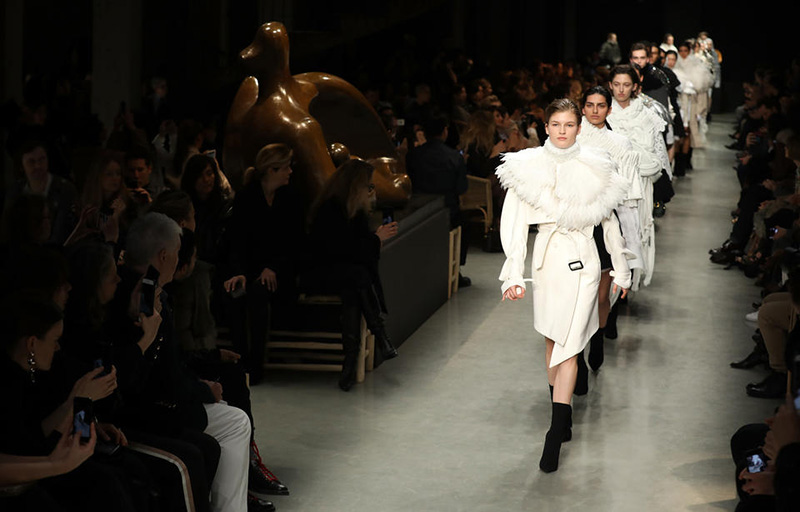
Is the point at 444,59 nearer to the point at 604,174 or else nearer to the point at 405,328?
the point at 405,328

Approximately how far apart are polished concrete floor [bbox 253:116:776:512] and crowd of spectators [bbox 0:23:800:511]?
346 millimetres

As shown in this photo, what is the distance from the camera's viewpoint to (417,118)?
12.5 metres

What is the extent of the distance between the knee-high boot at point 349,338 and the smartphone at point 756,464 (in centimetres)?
267

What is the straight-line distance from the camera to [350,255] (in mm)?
6734

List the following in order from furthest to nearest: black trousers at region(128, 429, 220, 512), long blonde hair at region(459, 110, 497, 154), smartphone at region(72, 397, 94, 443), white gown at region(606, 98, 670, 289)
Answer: long blonde hair at region(459, 110, 497, 154) → white gown at region(606, 98, 670, 289) → black trousers at region(128, 429, 220, 512) → smartphone at region(72, 397, 94, 443)

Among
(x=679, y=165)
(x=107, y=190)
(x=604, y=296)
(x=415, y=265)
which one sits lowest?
(x=679, y=165)

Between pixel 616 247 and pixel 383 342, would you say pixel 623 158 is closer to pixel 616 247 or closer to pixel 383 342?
pixel 616 247

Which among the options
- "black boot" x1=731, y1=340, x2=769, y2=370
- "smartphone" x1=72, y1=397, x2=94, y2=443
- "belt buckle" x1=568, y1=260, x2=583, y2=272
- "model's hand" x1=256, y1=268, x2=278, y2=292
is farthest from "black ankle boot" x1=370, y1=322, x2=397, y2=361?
"smartphone" x1=72, y1=397, x2=94, y2=443

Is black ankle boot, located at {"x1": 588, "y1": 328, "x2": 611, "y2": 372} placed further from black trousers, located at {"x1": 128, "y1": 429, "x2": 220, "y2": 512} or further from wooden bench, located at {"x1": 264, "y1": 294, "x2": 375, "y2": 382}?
black trousers, located at {"x1": 128, "y1": 429, "x2": 220, "y2": 512}

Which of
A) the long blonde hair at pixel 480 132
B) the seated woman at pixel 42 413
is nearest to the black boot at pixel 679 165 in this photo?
the long blonde hair at pixel 480 132

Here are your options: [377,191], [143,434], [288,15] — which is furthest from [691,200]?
[143,434]

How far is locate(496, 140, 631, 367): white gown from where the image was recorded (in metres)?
5.58

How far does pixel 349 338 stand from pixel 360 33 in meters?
11.1

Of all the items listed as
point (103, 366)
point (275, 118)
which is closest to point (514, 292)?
point (103, 366)
